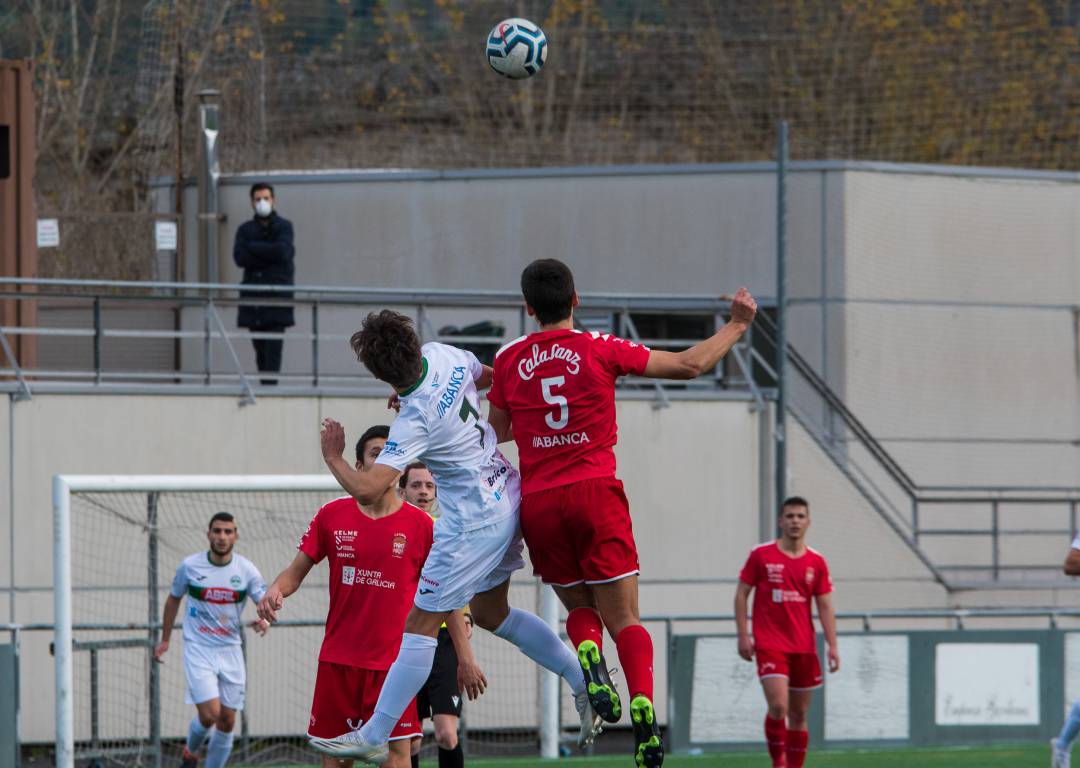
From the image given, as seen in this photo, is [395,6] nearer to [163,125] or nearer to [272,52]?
[272,52]

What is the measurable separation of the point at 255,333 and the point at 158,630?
3.56 metres

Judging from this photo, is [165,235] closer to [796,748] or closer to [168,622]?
[168,622]

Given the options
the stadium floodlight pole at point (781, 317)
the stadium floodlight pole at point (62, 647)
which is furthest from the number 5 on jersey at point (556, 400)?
the stadium floodlight pole at point (781, 317)

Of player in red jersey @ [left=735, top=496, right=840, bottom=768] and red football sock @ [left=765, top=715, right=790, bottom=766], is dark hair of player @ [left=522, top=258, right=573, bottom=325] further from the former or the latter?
red football sock @ [left=765, top=715, right=790, bottom=766]

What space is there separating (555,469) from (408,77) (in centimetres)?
2077

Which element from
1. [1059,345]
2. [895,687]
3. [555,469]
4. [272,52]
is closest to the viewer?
[555,469]

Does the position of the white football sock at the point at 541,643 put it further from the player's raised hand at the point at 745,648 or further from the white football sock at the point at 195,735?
the white football sock at the point at 195,735

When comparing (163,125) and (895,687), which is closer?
(895,687)

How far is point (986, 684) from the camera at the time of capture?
17.7 meters

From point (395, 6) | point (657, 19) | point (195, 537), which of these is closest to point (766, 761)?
point (195, 537)

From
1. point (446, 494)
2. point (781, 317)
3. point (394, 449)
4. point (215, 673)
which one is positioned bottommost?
point (215, 673)

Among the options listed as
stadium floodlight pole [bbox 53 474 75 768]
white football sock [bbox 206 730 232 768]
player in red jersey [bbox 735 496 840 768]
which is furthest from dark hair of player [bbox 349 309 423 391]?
player in red jersey [bbox 735 496 840 768]

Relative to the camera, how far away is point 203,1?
26984 millimetres

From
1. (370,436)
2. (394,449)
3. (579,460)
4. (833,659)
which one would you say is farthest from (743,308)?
(833,659)
